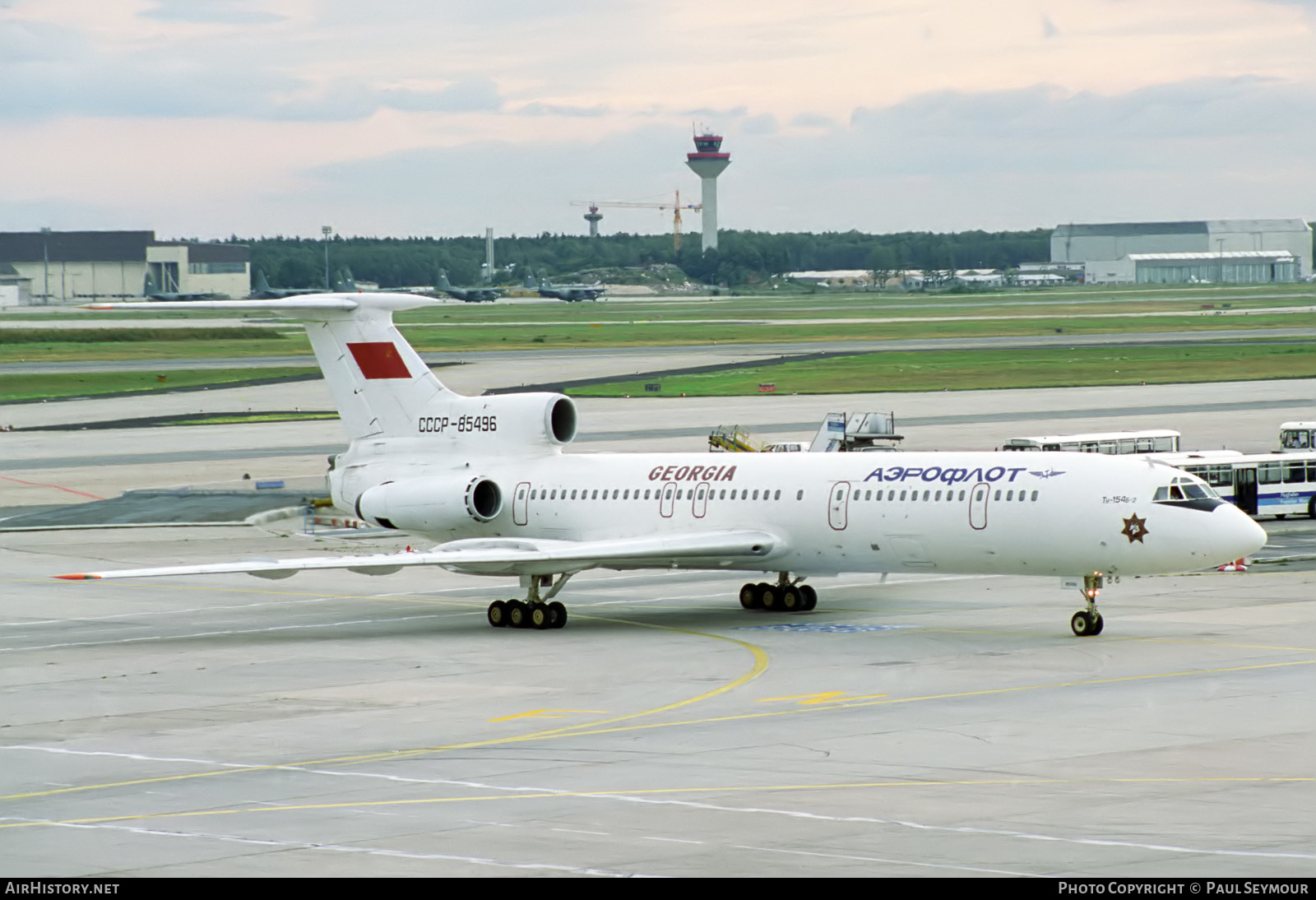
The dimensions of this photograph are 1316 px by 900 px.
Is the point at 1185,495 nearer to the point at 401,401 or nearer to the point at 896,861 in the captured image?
the point at 401,401

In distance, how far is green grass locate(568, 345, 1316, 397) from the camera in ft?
323

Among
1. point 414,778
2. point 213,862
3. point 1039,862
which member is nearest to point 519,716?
point 414,778

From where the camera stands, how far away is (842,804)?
2022cm

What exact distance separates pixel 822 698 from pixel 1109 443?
3488cm

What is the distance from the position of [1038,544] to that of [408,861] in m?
19.4

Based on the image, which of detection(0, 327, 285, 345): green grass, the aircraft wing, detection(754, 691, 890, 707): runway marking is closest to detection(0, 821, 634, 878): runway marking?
detection(754, 691, 890, 707): runway marking

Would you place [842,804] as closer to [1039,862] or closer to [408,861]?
[1039,862]

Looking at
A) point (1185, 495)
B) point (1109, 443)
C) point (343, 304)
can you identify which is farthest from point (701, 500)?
point (1109, 443)

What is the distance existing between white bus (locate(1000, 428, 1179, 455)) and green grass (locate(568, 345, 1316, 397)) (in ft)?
110

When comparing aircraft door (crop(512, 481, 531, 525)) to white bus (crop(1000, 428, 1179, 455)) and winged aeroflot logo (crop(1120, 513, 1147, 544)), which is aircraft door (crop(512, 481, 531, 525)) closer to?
winged aeroflot logo (crop(1120, 513, 1147, 544))

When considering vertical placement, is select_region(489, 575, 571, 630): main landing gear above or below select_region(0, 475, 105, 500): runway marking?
above

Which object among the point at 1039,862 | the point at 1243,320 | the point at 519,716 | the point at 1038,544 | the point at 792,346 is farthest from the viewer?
the point at 1243,320

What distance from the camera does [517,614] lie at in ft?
124

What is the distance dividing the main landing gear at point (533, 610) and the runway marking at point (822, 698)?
1006cm
